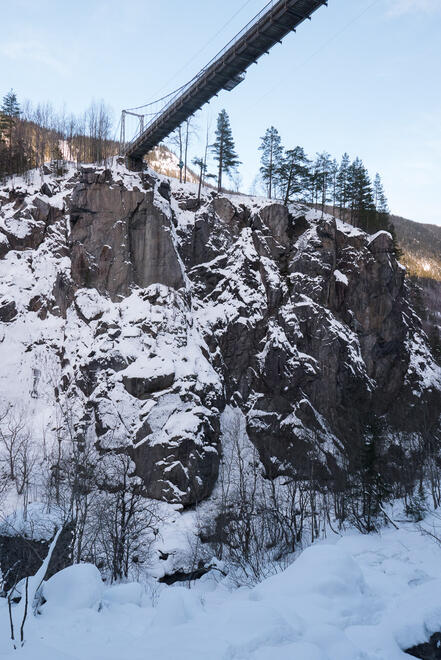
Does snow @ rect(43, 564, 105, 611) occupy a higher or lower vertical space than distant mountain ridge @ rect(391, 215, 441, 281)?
lower

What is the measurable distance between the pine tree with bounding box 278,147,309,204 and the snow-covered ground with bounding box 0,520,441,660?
46.9 m

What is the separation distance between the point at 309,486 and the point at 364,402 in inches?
511

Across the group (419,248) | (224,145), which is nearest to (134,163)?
(224,145)

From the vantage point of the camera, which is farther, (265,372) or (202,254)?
(202,254)

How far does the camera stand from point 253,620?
19.6 feet

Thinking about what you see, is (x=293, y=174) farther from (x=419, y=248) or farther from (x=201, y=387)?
(x=419, y=248)

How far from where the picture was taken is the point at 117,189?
39938 millimetres

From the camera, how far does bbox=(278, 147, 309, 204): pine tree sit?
50156 mm

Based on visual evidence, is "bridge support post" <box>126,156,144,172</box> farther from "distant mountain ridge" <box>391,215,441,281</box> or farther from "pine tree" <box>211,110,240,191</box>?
"distant mountain ridge" <box>391,215,441,281</box>

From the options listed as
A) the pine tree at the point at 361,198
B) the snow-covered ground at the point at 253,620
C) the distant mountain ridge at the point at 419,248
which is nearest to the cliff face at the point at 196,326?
the pine tree at the point at 361,198

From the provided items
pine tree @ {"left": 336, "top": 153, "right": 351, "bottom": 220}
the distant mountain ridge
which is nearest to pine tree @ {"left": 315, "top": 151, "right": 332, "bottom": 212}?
pine tree @ {"left": 336, "top": 153, "right": 351, "bottom": 220}

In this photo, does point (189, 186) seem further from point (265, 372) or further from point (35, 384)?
point (35, 384)

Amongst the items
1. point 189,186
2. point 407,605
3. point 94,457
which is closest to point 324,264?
point 189,186

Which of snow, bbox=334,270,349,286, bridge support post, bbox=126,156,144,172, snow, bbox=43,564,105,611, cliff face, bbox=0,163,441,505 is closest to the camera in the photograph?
snow, bbox=43,564,105,611
